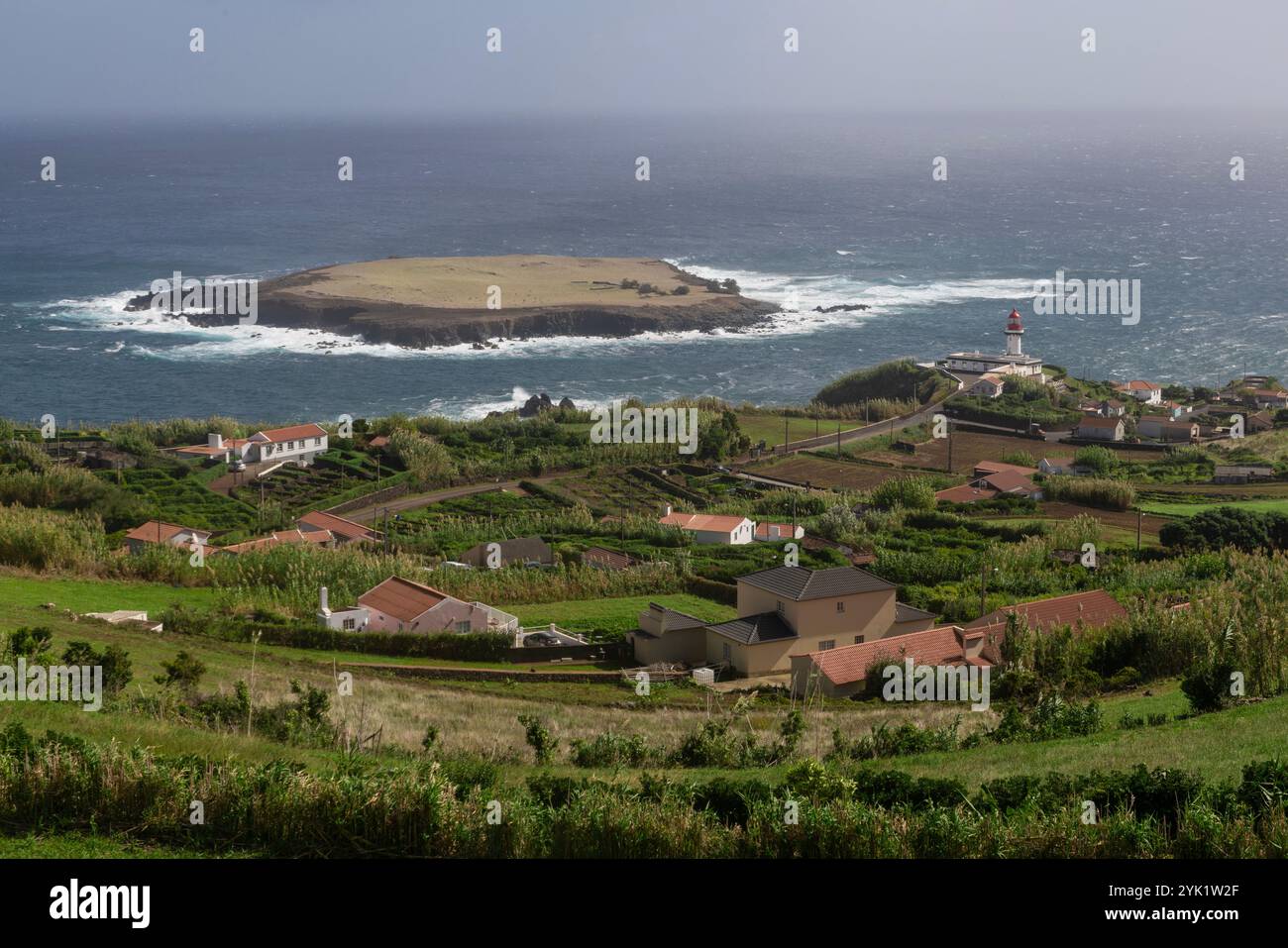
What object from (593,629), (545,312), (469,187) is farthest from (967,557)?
(469,187)

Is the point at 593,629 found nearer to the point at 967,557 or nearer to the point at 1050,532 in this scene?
the point at 967,557

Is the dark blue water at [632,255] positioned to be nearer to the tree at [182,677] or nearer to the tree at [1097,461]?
the tree at [1097,461]

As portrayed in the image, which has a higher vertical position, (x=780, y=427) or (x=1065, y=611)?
(x=780, y=427)

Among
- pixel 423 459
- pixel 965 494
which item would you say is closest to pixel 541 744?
pixel 965 494

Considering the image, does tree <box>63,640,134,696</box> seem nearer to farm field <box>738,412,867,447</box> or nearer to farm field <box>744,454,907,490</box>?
farm field <box>744,454,907,490</box>

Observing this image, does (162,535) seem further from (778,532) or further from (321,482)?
(778,532)

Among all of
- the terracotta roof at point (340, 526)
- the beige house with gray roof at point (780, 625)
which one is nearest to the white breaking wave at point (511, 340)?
the terracotta roof at point (340, 526)
